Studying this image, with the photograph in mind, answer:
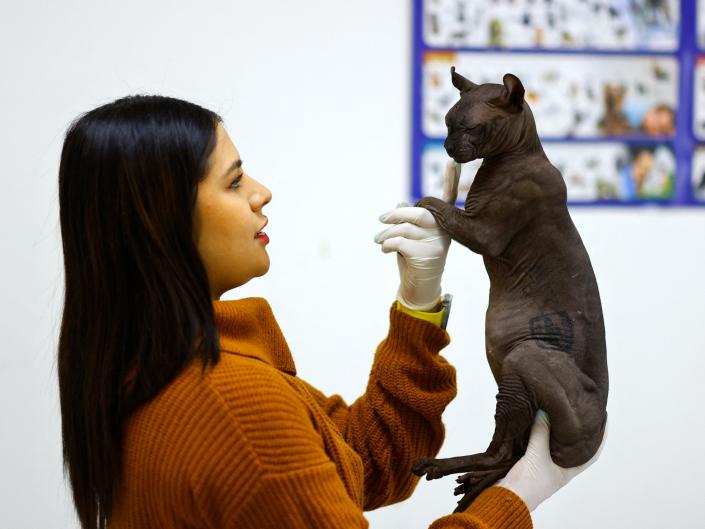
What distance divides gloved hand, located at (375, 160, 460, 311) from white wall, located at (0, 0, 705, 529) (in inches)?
36.1

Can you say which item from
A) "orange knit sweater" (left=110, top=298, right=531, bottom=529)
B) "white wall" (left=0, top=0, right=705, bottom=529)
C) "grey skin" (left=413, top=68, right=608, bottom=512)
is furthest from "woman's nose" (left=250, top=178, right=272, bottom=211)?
"white wall" (left=0, top=0, right=705, bottom=529)

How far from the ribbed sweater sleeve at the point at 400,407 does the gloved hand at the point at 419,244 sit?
0.19 feet

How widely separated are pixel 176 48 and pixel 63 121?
366 mm

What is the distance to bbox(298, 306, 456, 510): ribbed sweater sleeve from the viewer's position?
1.31 meters

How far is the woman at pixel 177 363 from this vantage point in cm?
95

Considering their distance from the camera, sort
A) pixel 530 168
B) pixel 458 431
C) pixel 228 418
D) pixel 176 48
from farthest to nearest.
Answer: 1. pixel 458 431
2. pixel 176 48
3. pixel 530 168
4. pixel 228 418

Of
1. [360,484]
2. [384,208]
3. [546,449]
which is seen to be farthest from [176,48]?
[546,449]

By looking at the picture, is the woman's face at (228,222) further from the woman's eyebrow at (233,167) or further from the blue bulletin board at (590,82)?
the blue bulletin board at (590,82)

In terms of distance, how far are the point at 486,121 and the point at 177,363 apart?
519 mm

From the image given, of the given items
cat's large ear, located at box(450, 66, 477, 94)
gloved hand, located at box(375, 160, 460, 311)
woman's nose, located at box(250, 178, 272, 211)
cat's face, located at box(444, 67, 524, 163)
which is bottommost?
gloved hand, located at box(375, 160, 460, 311)

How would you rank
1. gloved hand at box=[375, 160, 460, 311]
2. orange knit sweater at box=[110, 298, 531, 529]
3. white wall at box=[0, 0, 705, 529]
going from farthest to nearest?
white wall at box=[0, 0, 705, 529] < gloved hand at box=[375, 160, 460, 311] < orange knit sweater at box=[110, 298, 531, 529]

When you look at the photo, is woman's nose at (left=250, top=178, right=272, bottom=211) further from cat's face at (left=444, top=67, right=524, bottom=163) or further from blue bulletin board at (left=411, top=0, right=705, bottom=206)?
blue bulletin board at (left=411, top=0, right=705, bottom=206)

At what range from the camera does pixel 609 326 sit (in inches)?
90.7

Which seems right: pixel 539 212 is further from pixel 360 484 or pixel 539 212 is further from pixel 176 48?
pixel 176 48
